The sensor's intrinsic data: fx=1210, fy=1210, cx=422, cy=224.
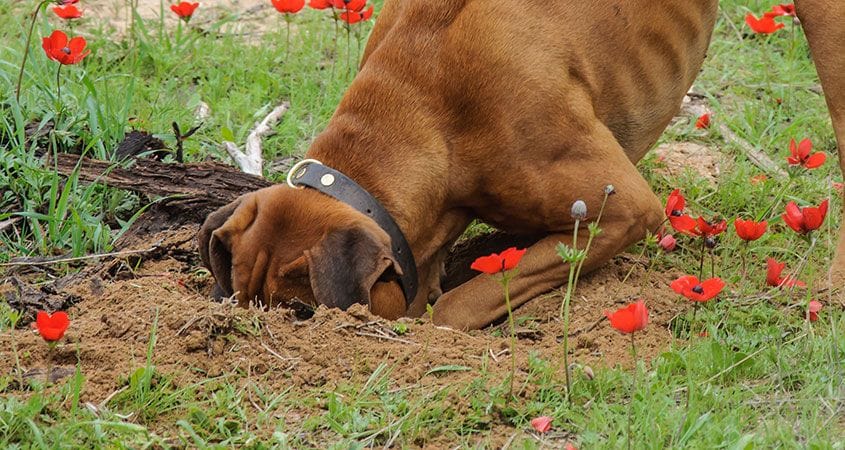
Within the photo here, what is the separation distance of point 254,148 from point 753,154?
8.06 ft

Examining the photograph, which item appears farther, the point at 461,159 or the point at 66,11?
the point at 66,11

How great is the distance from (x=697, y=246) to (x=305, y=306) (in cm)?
192

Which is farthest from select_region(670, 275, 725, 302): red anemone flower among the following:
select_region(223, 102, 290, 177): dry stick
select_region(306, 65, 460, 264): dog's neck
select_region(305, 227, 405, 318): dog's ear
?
select_region(223, 102, 290, 177): dry stick

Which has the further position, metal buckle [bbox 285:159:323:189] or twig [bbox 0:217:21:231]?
twig [bbox 0:217:21:231]

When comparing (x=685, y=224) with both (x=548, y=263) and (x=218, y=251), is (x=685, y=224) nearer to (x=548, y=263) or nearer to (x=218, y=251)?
(x=548, y=263)

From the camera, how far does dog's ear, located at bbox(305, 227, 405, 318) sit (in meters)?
3.75

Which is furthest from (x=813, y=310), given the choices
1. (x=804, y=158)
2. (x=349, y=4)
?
(x=349, y=4)

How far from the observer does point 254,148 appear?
5.61m

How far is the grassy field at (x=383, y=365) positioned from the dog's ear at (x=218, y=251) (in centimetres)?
57

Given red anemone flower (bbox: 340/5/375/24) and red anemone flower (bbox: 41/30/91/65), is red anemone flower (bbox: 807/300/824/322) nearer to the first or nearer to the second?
red anemone flower (bbox: 340/5/375/24)

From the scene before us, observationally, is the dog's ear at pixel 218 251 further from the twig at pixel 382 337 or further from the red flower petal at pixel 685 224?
the red flower petal at pixel 685 224

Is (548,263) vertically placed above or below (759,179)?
above

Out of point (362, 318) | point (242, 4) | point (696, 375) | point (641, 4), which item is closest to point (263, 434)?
point (362, 318)

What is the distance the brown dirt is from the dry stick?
140 centimetres
